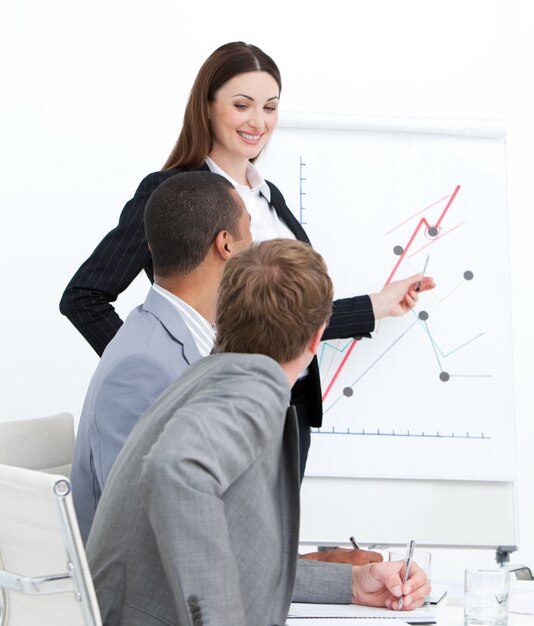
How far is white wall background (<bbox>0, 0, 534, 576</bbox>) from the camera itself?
3.81 metres

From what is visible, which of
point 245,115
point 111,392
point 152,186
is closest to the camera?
point 111,392

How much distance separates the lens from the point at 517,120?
3.98 m

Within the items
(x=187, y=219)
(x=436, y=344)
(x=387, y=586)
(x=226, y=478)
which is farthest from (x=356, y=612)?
(x=436, y=344)

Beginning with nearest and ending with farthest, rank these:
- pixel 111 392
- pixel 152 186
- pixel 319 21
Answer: pixel 111 392, pixel 152 186, pixel 319 21

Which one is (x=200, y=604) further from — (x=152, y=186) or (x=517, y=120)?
(x=517, y=120)

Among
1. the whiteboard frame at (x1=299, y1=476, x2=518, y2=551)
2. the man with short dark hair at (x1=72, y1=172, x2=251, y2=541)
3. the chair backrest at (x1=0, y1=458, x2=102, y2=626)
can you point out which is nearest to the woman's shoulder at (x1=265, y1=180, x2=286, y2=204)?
the man with short dark hair at (x1=72, y1=172, x2=251, y2=541)

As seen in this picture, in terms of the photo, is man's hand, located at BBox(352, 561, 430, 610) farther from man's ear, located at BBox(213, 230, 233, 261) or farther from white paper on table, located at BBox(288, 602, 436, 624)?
man's ear, located at BBox(213, 230, 233, 261)

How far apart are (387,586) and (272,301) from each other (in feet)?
1.90

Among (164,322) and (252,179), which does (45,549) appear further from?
(252,179)

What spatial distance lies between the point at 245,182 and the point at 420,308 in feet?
2.24

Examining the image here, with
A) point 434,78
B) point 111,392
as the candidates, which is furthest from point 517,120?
point 111,392

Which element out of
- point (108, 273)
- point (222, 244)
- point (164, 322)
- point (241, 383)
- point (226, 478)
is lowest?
point (226, 478)

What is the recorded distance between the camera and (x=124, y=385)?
162 cm

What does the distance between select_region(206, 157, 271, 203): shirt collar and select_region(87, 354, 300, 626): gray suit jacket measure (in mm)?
1357
